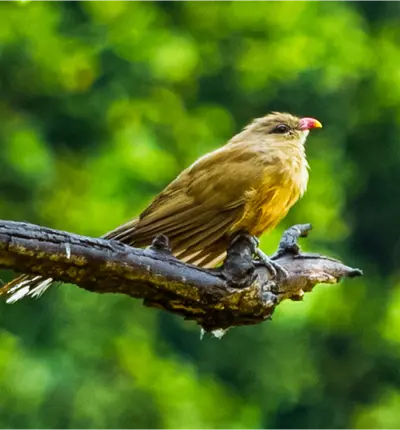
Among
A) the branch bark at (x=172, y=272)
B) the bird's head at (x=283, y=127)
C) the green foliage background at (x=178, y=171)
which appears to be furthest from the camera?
the green foliage background at (x=178, y=171)

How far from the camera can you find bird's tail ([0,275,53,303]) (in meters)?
3.04

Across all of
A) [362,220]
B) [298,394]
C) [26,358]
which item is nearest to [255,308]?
Result: [26,358]

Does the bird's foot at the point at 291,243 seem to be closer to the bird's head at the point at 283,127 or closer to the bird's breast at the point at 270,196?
the bird's breast at the point at 270,196

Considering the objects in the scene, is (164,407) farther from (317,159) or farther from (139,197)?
(317,159)

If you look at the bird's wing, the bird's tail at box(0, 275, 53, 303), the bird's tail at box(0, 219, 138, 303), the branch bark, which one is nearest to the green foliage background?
the bird's wing

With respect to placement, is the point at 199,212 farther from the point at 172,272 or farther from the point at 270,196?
the point at 172,272

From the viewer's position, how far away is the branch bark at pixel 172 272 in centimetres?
263

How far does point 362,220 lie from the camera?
9.50 metres

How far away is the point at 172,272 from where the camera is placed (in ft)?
9.50

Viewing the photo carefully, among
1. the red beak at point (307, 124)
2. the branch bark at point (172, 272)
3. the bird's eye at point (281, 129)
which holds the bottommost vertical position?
the branch bark at point (172, 272)

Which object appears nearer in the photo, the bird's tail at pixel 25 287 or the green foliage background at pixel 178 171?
the bird's tail at pixel 25 287

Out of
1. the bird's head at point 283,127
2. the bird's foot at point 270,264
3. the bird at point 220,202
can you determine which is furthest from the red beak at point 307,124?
the bird's foot at point 270,264

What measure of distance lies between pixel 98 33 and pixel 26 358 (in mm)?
2140

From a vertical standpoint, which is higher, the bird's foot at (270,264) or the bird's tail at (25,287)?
the bird's foot at (270,264)
